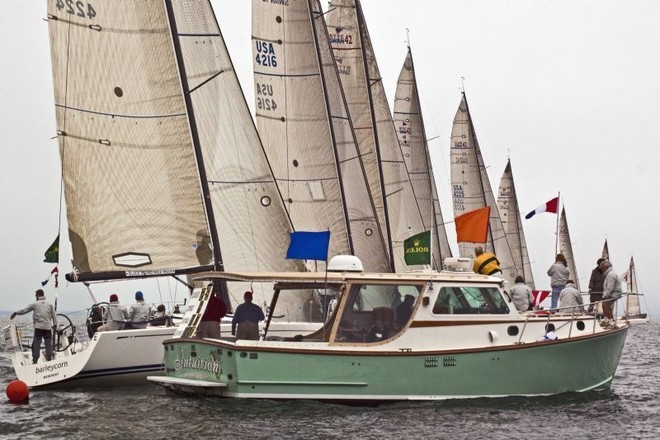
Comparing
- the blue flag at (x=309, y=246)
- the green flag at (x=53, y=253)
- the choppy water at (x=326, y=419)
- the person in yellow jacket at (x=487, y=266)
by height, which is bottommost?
the choppy water at (x=326, y=419)

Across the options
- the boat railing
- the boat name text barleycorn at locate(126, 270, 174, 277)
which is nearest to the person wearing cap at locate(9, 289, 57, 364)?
the boat name text barleycorn at locate(126, 270, 174, 277)

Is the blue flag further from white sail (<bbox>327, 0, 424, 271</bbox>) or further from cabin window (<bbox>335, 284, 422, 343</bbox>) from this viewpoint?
white sail (<bbox>327, 0, 424, 271</bbox>)

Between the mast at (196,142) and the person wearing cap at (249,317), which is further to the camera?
the mast at (196,142)

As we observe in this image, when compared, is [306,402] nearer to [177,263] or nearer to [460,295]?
[460,295]

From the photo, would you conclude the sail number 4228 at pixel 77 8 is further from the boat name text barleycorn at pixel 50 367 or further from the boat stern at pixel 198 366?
the boat stern at pixel 198 366

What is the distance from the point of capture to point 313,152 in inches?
1248

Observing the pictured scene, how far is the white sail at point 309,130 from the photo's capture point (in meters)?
31.3

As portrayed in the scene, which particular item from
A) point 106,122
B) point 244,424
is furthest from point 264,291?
point 244,424

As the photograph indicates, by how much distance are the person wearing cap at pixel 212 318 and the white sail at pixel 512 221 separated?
1635 inches

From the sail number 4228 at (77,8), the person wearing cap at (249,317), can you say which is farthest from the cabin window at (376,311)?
the sail number 4228 at (77,8)

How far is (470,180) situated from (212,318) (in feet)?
121

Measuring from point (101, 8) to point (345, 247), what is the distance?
986 centimetres

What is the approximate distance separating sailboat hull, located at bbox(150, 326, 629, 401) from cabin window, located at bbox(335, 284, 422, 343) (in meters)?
0.48

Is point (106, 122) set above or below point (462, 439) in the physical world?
above
